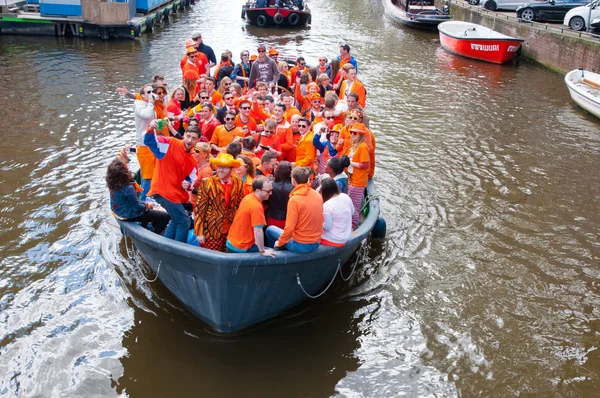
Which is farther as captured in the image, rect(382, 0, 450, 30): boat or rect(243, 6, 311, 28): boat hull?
rect(382, 0, 450, 30): boat

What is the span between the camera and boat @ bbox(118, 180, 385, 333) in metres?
5.93

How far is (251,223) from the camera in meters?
5.85

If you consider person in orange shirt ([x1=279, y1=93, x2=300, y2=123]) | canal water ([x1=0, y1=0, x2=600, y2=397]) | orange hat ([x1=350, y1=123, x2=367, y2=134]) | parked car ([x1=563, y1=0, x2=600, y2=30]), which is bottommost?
canal water ([x1=0, y1=0, x2=600, y2=397])

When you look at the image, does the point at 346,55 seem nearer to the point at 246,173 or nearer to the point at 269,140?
the point at 269,140

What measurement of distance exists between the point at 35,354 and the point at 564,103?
1601 cm

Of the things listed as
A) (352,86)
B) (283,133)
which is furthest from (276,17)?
(283,133)

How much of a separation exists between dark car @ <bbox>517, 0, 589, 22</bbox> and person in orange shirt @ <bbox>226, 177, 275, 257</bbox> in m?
23.1

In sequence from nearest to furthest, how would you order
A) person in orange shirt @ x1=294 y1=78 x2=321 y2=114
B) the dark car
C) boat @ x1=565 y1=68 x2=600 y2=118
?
1. person in orange shirt @ x1=294 y1=78 x2=321 y2=114
2. boat @ x1=565 y1=68 x2=600 y2=118
3. the dark car

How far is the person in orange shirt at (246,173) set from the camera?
6.49m

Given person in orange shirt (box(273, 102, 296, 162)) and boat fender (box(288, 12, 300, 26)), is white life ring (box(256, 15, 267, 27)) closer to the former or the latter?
boat fender (box(288, 12, 300, 26))

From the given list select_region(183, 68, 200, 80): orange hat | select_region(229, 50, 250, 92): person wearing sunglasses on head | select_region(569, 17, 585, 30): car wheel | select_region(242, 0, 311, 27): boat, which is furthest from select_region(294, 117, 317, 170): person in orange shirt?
select_region(242, 0, 311, 27): boat

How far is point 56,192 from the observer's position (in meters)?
10.0

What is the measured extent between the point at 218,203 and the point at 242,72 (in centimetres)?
767

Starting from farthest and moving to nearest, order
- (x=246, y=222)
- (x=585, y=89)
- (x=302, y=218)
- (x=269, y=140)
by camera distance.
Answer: (x=585, y=89) → (x=269, y=140) → (x=302, y=218) → (x=246, y=222)
